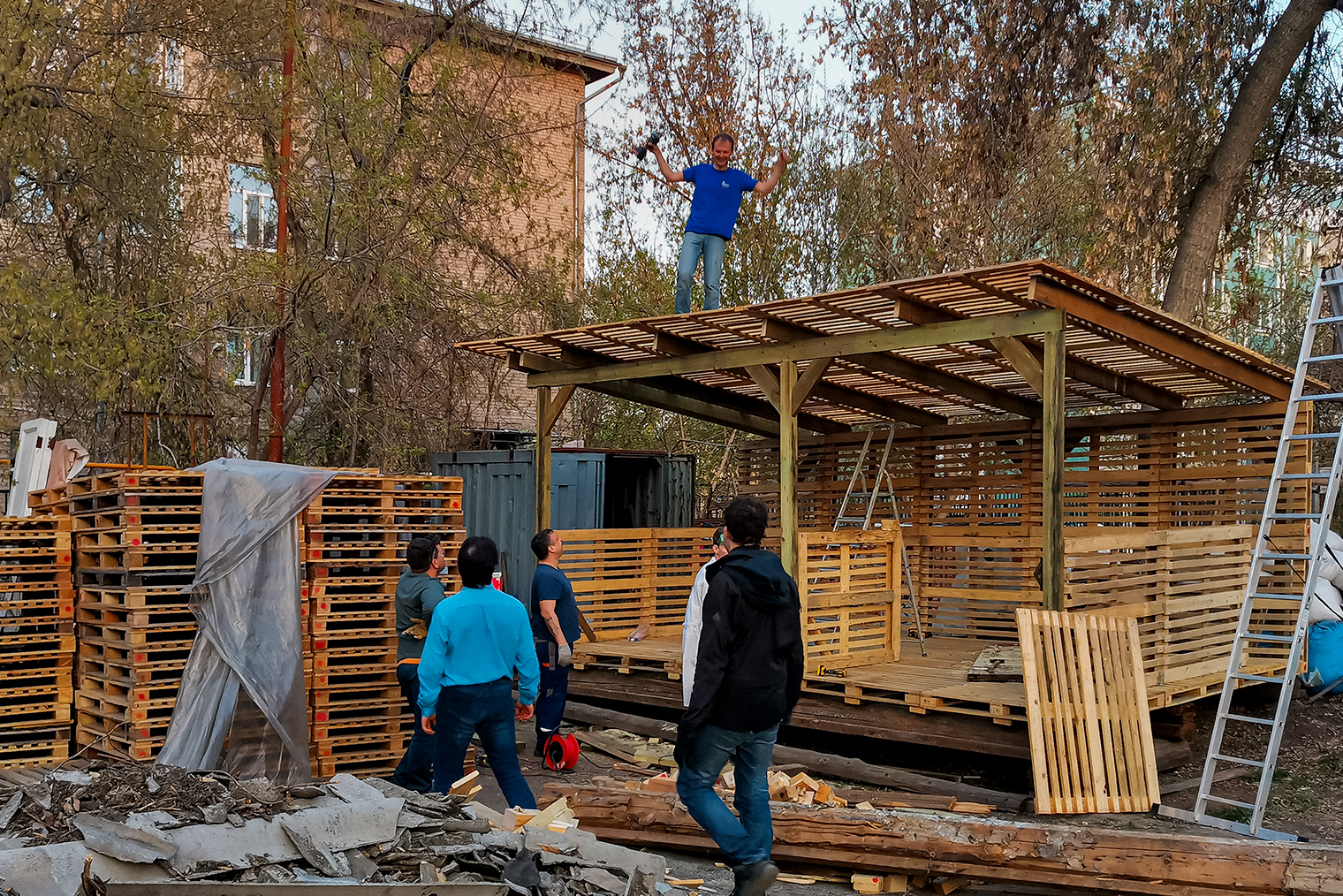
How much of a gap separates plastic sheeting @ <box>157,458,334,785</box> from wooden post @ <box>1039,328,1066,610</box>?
5.30 metres

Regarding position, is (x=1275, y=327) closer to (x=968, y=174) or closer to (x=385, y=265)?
(x=968, y=174)

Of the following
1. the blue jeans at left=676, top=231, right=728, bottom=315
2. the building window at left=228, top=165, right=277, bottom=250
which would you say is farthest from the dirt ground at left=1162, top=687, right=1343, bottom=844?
the building window at left=228, top=165, right=277, bottom=250

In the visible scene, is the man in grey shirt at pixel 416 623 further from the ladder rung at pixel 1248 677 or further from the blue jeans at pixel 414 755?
the ladder rung at pixel 1248 677

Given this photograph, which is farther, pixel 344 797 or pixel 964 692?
pixel 964 692

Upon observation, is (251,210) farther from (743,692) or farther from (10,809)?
(743,692)

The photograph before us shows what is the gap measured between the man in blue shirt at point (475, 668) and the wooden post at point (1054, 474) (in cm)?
389

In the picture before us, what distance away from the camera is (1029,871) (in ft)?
20.8

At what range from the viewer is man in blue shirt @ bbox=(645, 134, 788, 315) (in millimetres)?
11086

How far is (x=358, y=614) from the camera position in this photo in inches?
363

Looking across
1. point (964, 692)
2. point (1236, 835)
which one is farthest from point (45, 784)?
point (1236, 835)

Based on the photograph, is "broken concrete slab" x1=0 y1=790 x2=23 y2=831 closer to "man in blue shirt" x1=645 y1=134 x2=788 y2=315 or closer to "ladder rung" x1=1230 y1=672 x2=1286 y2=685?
"man in blue shirt" x1=645 y1=134 x2=788 y2=315

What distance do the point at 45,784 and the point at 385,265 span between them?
31.1 feet

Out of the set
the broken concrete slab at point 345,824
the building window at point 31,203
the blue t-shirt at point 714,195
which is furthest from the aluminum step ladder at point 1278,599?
the building window at point 31,203

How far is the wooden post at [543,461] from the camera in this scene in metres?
12.7
